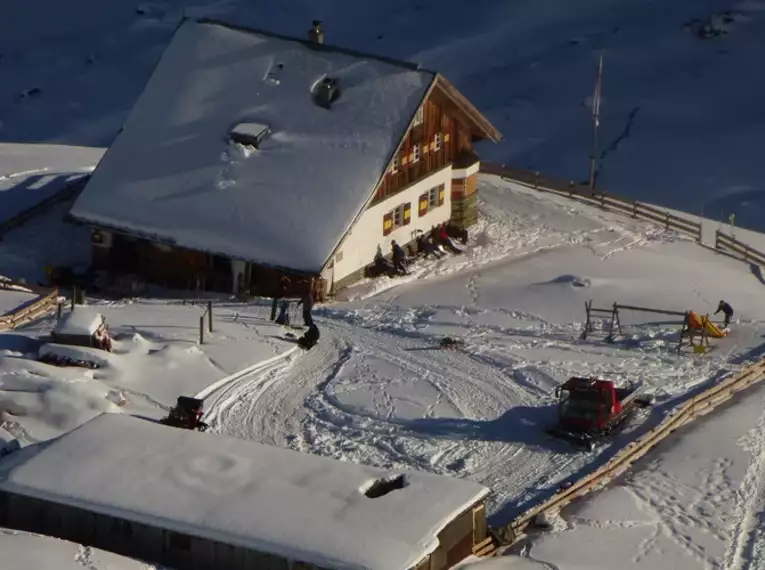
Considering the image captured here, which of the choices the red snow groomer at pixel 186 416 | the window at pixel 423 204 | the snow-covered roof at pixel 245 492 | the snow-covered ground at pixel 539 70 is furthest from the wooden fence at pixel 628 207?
the snow-covered roof at pixel 245 492

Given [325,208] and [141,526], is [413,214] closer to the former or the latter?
[325,208]

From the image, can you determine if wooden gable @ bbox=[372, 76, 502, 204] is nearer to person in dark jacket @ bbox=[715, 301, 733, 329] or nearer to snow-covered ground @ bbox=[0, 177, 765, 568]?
snow-covered ground @ bbox=[0, 177, 765, 568]

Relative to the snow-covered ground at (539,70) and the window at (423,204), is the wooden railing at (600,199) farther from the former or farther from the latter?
the snow-covered ground at (539,70)

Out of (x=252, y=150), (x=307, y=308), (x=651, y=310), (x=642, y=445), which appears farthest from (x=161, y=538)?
(x=252, y=150)

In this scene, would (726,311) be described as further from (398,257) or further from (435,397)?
(398,257)

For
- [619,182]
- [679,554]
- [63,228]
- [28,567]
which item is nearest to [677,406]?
[679,554]

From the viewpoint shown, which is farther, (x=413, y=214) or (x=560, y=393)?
(x=413, y=214)

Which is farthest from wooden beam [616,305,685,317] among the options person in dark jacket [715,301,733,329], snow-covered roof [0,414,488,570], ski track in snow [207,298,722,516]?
snow-covered roof [0,414,488,570]
